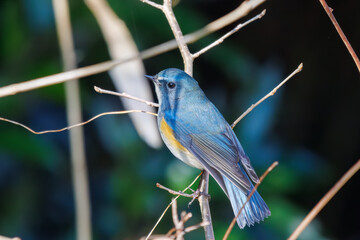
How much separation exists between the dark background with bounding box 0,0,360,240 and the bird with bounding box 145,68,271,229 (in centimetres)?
41

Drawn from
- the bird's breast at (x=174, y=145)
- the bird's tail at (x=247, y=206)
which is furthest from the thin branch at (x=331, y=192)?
the bird's breast at (x=174, y=145)

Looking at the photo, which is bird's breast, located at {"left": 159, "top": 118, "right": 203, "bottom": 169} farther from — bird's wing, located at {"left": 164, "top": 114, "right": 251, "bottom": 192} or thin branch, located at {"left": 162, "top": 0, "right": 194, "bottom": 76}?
thin branch, located at {"left": 162, "top": 0, "right": 194, "bottom": 76}

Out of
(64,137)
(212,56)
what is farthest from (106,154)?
(212,56)

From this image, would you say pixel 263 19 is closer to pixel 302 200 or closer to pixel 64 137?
pixel 302 200

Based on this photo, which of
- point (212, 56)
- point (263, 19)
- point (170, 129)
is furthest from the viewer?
point (263, 19)

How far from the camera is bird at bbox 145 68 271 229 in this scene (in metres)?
2.93

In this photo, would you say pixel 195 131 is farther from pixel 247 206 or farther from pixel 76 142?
pixel 76 142

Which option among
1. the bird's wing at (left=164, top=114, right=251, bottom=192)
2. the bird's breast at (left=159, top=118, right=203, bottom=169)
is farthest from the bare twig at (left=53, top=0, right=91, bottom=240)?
the bird's breast at (left=159, top=118, right=203, bottom=169)

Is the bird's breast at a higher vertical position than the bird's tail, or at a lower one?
higher

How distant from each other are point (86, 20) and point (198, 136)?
4.47 feet

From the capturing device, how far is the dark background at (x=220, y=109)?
3615 millimetres

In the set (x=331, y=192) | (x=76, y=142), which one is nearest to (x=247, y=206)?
(x=76, y=142)

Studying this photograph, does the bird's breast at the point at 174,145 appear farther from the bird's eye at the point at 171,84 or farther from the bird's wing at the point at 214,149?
the bird's eye at the point at 171,84

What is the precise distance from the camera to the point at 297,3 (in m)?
4.45
